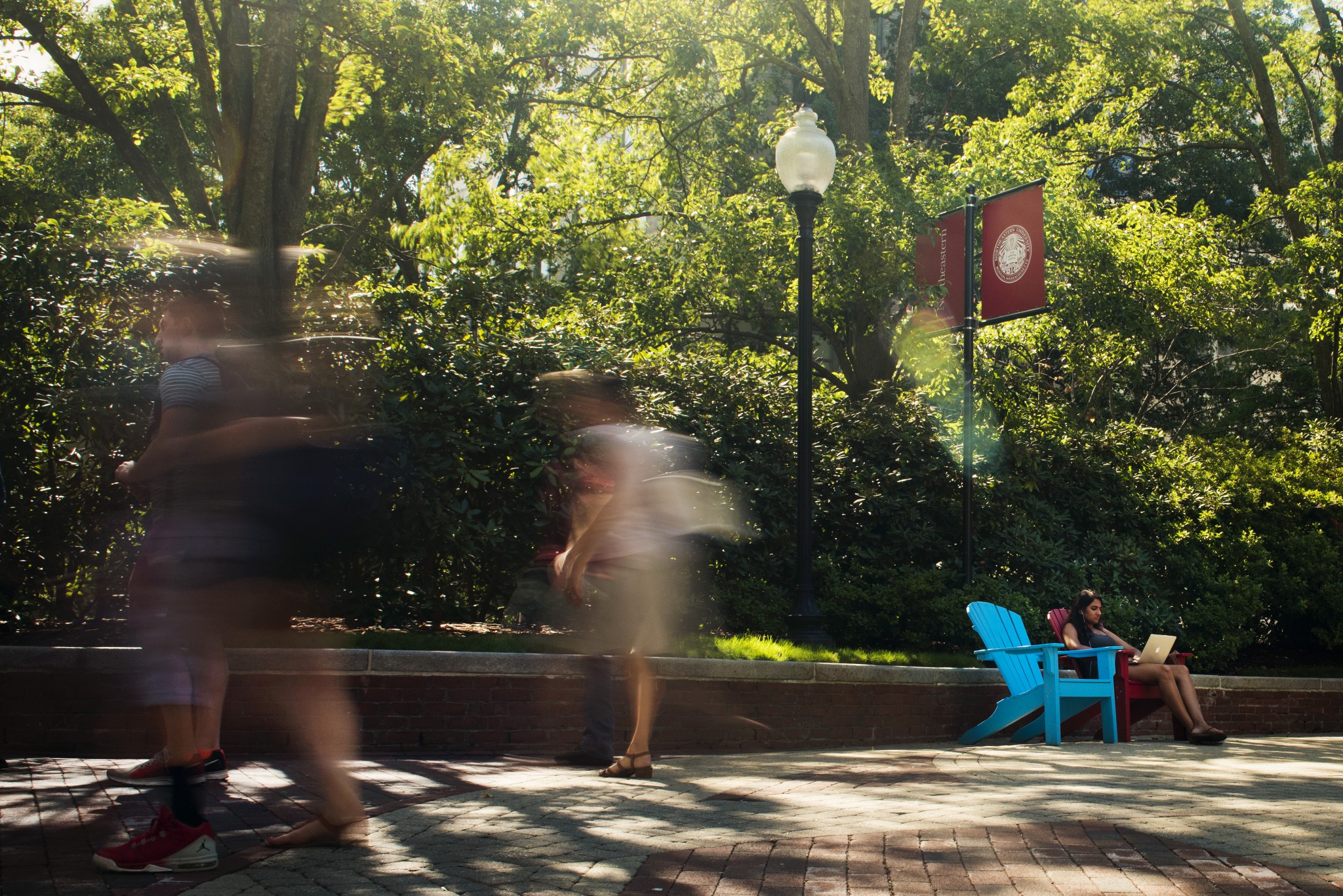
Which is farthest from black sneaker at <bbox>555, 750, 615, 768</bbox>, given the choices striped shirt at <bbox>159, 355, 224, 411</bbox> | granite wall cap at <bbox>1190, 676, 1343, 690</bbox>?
granite wall cap at <bbox>1190, 676, 1343, 690</bbox>

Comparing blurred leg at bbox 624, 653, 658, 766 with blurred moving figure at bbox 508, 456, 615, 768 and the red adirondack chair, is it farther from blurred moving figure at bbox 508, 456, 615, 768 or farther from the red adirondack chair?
the red adirondack chair

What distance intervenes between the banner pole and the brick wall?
160 centimetres

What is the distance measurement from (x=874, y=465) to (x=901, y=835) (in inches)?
281

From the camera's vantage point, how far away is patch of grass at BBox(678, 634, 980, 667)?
8.48 m

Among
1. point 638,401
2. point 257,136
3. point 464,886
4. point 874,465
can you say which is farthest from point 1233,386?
point 464,886

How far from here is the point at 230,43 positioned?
37.4ft

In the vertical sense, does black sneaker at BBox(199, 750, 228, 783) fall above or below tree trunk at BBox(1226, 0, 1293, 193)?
below

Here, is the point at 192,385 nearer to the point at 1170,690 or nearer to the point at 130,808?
the point at 130,808

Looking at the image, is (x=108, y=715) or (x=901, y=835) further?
(x=108, y=715)

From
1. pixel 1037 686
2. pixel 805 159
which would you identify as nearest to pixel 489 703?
pixel 1037 686

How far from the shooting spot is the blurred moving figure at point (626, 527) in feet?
18.0

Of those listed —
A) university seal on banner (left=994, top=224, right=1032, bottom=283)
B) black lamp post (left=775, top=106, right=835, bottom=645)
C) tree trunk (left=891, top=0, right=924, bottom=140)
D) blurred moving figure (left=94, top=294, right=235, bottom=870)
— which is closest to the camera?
blurred moving figure (left=94, top=294, right=235, bottom=870)

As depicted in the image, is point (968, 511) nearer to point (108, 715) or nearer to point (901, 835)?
point (901, 835)

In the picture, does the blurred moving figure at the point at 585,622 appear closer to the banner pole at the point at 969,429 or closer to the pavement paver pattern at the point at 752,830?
the pavement paver pattern at the point at 752,830
